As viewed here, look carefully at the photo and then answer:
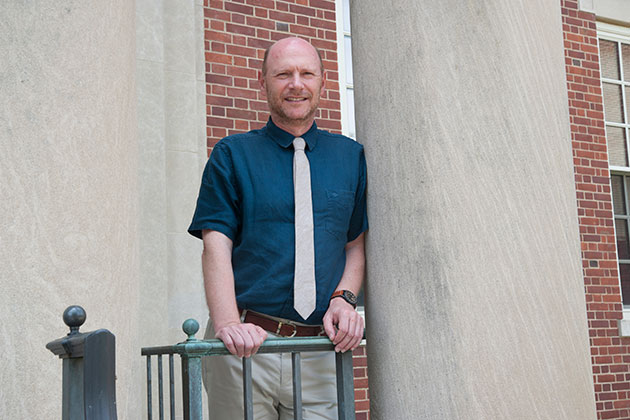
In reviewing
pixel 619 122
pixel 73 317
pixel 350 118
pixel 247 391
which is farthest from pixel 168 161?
pixel 619 122

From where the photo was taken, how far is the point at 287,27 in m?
6.33

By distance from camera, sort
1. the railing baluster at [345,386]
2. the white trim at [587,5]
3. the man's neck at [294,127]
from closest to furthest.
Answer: the railing baluster at [345,386] → the man's neck at [294,127] → the white trim at [587,5]

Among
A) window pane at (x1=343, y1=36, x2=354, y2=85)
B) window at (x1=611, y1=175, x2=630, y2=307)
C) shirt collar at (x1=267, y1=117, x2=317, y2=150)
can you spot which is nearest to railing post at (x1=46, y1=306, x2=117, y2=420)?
shirt collar at (x1=267, y1=117, x2=317, y2=150)

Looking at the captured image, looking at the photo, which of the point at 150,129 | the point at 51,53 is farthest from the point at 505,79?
the point at 150,129

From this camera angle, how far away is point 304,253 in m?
2.65

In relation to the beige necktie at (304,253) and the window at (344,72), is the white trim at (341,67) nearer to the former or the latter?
the window at (344,72)

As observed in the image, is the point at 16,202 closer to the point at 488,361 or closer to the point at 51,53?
the point at 51,53

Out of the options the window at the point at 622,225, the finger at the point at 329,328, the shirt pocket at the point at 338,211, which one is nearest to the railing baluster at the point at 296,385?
the finger at the point at 329,328

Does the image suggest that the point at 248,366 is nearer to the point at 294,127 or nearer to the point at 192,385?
the point at 192,385

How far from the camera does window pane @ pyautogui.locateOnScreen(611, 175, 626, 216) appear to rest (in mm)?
8102

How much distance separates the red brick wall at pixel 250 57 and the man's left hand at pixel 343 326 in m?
3.36

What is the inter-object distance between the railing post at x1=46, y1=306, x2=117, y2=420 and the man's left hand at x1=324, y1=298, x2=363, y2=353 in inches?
40.1

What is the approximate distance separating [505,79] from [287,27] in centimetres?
392

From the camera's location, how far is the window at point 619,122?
8.05m
